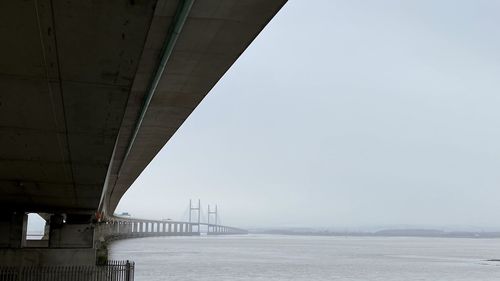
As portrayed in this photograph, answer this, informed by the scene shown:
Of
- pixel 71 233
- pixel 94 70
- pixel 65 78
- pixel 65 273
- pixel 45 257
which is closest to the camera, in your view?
pixel 94 70

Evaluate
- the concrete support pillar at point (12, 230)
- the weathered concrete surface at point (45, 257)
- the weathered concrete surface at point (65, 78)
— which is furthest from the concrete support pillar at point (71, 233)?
the weathered concrete surface at point (65, 78)

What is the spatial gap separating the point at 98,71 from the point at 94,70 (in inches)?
2.6

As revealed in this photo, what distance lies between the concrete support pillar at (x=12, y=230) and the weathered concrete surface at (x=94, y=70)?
11119 mm

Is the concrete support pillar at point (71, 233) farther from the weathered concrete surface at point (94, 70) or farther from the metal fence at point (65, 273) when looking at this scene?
the weathered concrete surface at point (94, 70)

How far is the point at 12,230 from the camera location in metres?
28.1

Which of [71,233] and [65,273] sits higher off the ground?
[71,233]

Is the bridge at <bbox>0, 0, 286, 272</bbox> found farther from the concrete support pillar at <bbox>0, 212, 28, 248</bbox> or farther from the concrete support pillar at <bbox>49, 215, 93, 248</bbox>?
the concrete support pillar at <bbox>49, 215, 93, 248</bbox>

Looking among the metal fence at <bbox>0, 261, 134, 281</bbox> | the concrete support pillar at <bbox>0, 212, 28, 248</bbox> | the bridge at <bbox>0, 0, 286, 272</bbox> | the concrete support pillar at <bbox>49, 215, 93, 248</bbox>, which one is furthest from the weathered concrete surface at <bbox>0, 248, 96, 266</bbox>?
the bridge at <bbox>0, 0, 286, 272</bbox>

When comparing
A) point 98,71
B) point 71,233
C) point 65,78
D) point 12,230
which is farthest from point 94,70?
point 71,233

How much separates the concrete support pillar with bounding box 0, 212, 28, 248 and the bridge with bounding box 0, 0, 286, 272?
901cm

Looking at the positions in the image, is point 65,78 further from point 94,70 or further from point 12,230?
point 12,230

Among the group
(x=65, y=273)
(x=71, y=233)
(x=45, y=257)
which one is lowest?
(x=65, y=273)

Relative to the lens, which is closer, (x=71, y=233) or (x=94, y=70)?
(x=94, y=70)

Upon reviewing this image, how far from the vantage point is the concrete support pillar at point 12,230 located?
27.9m
